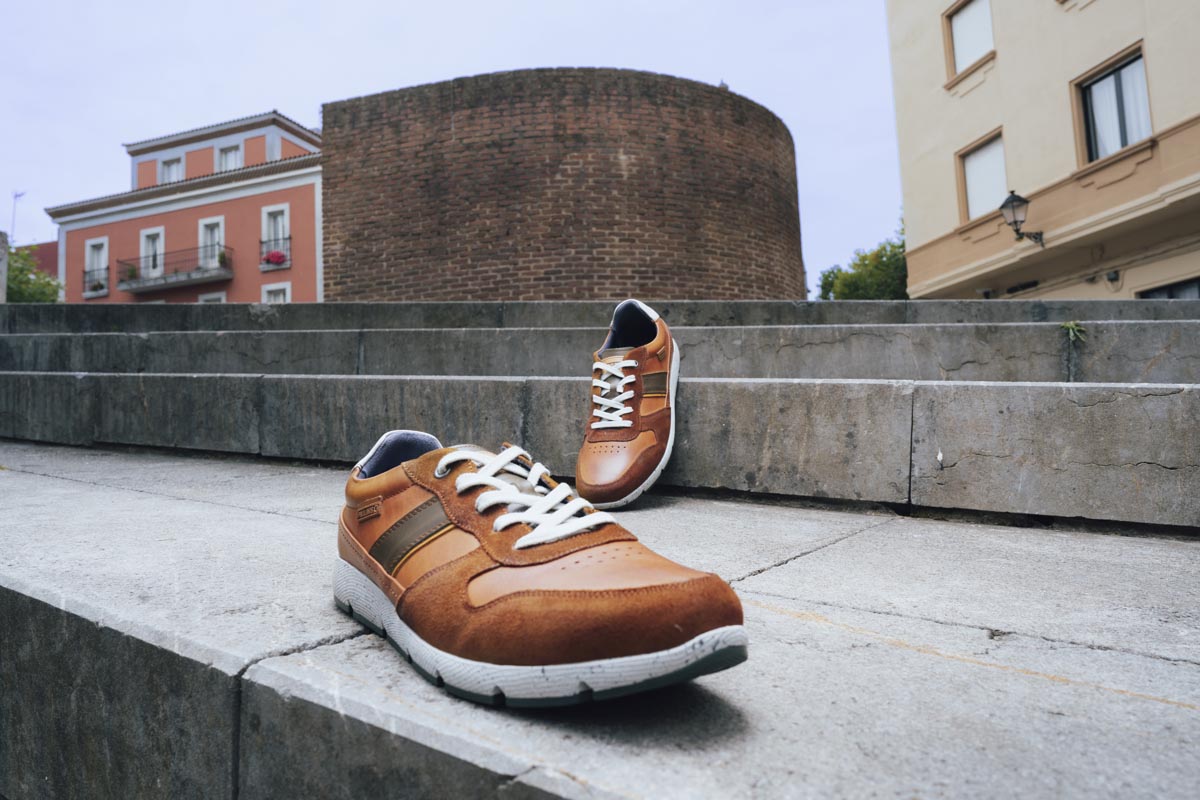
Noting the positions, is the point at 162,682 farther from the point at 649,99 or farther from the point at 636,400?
the point at 649,99

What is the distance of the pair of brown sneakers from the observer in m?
0.87

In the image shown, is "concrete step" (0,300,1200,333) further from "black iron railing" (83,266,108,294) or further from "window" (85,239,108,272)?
"window" (85,239,108,272)

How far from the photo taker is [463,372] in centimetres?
448

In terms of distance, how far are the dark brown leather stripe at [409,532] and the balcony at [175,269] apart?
29327mm

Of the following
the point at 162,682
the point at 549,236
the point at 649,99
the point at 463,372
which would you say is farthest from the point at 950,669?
the point at 649,99

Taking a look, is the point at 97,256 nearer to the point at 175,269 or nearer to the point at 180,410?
the point at 175,269

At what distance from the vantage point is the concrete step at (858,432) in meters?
2.31

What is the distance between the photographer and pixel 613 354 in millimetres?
2766

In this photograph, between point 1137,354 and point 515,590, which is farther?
point 1137,354

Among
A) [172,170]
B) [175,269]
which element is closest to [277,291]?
[175,269]

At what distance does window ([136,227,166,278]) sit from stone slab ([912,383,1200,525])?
31855mm

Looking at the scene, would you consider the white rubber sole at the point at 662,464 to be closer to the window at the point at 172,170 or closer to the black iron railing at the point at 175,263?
the black iron railing at the point at 175,263

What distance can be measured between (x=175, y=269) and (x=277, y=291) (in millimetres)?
4816

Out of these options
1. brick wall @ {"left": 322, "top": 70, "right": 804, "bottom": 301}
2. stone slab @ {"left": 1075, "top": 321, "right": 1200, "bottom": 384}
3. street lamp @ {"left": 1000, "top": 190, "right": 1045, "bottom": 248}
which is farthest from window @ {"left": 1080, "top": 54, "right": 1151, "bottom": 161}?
stone slab @ {"left": 1075, "top": 321, "right": 1200, "bottom": 384}
